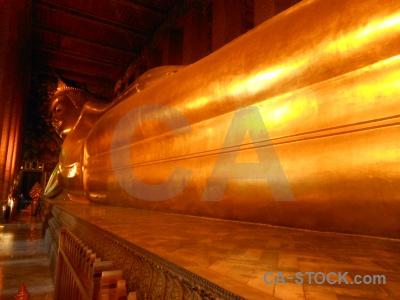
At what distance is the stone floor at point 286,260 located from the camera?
0.34 meters

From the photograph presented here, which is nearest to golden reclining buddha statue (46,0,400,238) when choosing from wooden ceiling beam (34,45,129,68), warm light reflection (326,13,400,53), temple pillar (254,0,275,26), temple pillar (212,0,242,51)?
warm light reflection (326,13,400,53)

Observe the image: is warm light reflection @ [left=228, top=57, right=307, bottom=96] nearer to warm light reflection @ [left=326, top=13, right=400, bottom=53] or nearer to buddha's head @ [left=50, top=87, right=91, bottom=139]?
warm light reflection @ [left=326, top=13, right=400, bottom=53]

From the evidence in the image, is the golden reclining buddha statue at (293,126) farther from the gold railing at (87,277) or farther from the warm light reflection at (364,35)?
the gold railing at (87,277)

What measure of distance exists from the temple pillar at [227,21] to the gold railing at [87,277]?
2730 millimetres

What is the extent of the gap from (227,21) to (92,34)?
314 cm

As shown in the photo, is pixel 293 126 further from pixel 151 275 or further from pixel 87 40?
pixel 87 40

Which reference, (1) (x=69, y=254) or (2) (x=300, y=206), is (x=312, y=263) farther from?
(1) (x=69, y=254)

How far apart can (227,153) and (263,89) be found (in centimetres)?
27

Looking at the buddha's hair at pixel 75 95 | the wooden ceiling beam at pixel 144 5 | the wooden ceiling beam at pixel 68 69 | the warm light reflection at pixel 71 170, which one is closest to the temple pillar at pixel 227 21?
the wooden ceiling beam at pixel 144 5

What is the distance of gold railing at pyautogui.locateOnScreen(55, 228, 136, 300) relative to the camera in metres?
0.55

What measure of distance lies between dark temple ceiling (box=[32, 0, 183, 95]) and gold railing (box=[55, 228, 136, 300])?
4142mm

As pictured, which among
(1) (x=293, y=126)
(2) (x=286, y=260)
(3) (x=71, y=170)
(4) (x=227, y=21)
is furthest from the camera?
(4) (x=227, y=21)

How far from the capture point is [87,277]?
0.71m
